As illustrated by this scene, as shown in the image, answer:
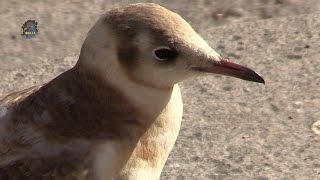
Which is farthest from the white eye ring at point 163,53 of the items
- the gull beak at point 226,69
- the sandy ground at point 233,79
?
the sandy ground at point 233,79

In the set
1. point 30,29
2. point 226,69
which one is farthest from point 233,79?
point 226,69

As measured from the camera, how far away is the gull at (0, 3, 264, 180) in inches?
126

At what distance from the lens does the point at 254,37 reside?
16.2ft

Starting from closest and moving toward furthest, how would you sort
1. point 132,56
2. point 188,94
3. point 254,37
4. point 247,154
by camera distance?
point 132,56, point 247,154, point 188,94, point 254,37

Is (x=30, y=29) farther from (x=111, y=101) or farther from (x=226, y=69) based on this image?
(x=226, y=69)

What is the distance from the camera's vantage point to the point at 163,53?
10.5 feet

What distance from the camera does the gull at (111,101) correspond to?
126 inches

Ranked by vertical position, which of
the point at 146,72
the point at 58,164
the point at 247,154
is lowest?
the point at 247,154

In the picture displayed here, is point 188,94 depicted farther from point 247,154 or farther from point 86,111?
point 86,111

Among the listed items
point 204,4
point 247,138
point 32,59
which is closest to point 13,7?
point 32,59

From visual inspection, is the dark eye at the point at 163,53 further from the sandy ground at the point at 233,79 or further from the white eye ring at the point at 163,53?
the sandy ground at the point at 233,79

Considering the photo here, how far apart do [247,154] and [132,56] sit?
47.1 inches

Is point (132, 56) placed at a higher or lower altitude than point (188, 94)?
higher

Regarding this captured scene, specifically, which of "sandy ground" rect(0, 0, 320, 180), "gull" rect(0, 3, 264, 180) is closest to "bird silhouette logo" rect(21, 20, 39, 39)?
"sandy ground" rect(0, 0, 320, 180)
